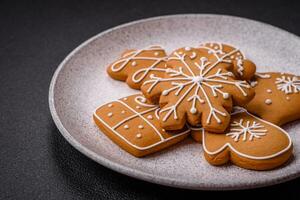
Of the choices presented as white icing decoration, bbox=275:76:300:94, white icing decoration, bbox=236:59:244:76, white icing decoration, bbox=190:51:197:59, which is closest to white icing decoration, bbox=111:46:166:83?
white icing decoration, bbox=190:51:197:59

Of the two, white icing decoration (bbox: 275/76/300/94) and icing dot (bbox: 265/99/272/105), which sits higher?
white icing decoration (bbox: 275/76/300/94)

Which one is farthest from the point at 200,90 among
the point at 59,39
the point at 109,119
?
the point at 59,39

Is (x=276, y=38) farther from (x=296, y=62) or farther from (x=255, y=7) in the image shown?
(x=255, y=7)

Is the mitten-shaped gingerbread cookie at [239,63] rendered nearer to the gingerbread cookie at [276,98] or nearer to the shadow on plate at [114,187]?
the gingerbread cookie at [276,98]

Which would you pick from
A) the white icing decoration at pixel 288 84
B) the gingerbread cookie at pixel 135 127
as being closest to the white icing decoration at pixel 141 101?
the gingerbread cookie at pixel 135 127

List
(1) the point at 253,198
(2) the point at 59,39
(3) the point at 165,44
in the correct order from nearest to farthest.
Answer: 1. (1) the point at 253,198
2. (3) the point at 165,44
3. (2) the point at 59,39

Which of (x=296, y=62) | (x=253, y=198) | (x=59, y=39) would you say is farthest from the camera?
(x=59, y=39)

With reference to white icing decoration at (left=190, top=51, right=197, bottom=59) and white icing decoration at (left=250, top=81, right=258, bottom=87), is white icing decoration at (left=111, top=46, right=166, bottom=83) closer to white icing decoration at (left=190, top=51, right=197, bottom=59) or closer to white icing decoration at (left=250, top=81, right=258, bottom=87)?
white icing decoration at (left=190, top=51, right=197, bottom=59)
